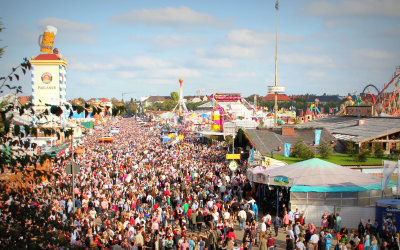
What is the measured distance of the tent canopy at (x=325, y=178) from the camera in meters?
15.5

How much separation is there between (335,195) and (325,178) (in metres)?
0.99

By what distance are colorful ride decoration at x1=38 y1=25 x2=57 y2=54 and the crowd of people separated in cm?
2996

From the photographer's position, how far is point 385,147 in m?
26.8

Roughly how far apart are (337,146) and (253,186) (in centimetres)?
1206

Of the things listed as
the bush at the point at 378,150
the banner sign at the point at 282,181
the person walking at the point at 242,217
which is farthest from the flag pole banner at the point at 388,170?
the bush at the point at 378,150

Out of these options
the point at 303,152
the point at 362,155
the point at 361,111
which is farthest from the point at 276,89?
the point at 362,155

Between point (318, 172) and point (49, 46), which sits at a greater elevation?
point (49, 46)

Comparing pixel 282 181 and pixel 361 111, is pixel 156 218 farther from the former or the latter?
pixel 361 111

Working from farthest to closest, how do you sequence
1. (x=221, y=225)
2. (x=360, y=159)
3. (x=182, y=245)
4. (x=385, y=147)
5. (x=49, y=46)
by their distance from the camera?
(x=49, y=46), (x=385, y=147), (x=360, y=159), (x=221, y=225), (x=182, y=245)

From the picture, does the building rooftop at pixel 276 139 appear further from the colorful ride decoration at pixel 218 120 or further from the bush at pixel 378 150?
the colorful ride decoration at pixel 218 120

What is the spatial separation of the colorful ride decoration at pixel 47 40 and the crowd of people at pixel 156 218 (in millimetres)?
29960

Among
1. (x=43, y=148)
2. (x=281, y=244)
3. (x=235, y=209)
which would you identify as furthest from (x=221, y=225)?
(x=43, y=148)

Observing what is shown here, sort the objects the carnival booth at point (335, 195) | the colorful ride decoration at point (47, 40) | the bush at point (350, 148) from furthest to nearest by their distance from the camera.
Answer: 1. the colorful ride decoration at point (47, 40)
2. the bush at point (350, 148)
3. the carnival booth at point (335, 195)

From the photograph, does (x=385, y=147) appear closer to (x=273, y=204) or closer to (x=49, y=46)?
(x=273, y=204)
